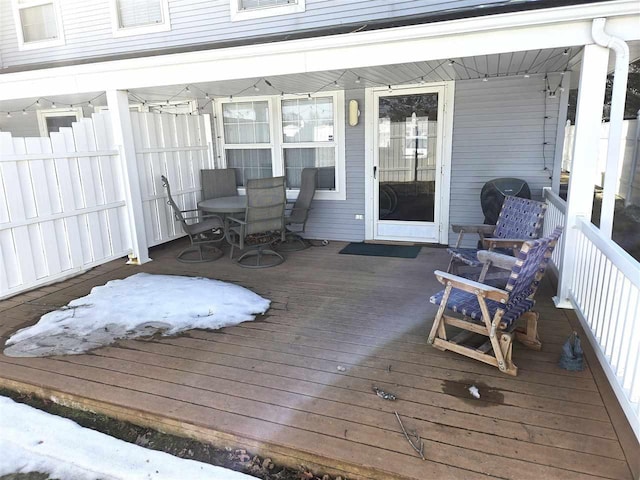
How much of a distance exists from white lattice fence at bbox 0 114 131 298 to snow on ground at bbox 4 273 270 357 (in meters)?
0.62

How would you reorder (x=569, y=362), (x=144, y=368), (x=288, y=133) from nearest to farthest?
1. (x=569, y=362)
2. (x=144, y=368)
3. (x=288, y=133)

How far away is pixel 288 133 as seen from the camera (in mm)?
6137

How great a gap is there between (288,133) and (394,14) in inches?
82.8

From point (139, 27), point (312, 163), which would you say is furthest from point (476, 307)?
point (139, 27)

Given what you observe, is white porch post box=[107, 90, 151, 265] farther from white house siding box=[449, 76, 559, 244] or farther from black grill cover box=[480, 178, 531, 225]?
black grill cover box=[480, 178, 531, 225]

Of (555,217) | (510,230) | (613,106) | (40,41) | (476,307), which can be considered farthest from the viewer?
(40,41)

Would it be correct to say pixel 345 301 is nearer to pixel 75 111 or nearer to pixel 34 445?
pixel 34 445

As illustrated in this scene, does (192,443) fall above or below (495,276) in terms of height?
below

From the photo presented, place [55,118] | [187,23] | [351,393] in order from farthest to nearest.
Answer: [55,118], [187,23], [351,393]

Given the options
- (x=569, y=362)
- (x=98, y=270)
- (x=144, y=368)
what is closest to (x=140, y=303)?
(x=144, y=368)

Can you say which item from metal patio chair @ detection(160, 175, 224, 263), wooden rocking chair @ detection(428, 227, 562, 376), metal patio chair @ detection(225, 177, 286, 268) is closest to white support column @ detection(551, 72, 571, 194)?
wooden rocking chair @ detection(428, 227, 562, 376)

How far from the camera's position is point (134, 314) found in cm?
352

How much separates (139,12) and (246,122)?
2143 millimetres

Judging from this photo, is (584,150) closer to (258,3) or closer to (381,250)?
(381,250)
